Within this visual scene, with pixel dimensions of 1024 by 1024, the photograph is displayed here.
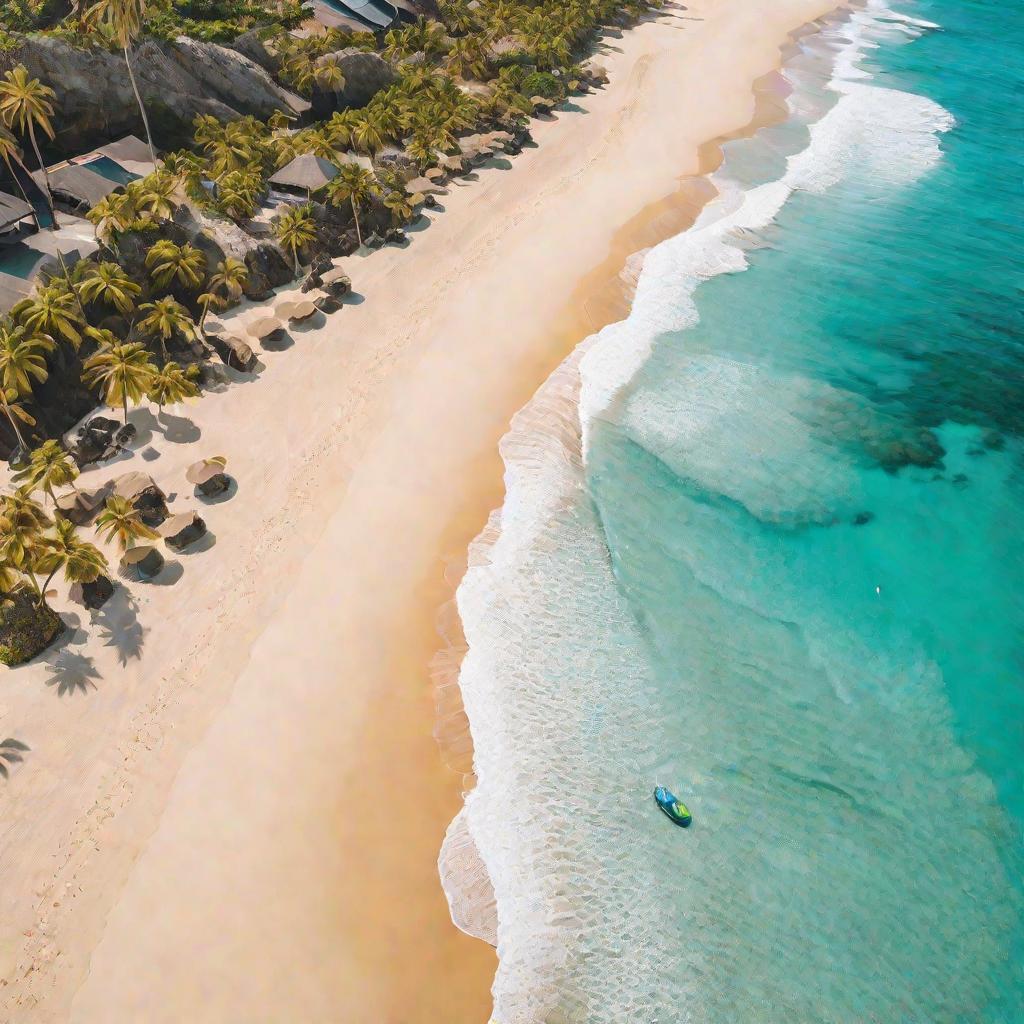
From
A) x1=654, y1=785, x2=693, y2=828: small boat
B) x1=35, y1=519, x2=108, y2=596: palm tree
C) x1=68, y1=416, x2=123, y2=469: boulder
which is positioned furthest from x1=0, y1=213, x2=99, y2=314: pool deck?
x1=654, y1=785, x2=693, y2=828: small boat

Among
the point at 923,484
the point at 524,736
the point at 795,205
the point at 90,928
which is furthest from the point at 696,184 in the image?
the point at 90,928

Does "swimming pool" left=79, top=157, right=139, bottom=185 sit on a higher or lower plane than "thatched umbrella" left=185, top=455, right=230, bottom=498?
higher

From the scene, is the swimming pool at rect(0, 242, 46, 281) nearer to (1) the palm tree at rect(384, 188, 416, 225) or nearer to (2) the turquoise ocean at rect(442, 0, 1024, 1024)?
(1) the palm tree at rect(384, 188, 416, 225)

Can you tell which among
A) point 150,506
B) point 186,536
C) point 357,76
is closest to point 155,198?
point 150,506

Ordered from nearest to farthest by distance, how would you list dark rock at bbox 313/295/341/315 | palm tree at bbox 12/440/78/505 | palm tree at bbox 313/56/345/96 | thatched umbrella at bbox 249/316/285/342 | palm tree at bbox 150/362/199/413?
1. palm tree at bbox 12/440/78/505
2. palm tree at bbox 150/362/199/413
3. thatched umbrella at bbox 249/316/285/342
4. dark rock at bbox 313/295/341/315
5. palm tree at bbox 313/56/345/96

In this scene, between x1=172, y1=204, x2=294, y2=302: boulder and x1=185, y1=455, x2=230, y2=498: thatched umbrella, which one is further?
x1=172, y1=204, x2=294, y2=302: boulder

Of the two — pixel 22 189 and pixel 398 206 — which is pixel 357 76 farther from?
pixel 22 189

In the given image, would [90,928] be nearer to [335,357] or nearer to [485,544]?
[485,544]

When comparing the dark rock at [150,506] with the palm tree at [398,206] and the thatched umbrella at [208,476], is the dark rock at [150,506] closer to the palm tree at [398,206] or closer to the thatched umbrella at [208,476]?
the thatched umbrella at [208,476]

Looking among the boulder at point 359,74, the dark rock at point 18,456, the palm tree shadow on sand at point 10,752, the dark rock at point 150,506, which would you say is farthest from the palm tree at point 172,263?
the boulder at point 359,74
